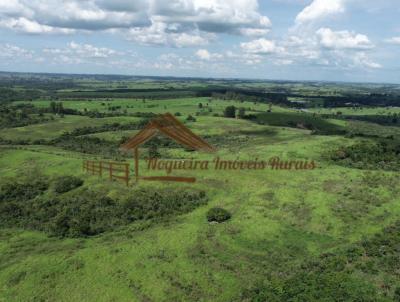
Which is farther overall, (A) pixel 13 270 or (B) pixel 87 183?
(B) pixel 87 183

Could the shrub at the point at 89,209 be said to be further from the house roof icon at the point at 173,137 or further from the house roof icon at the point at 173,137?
the house roof icon at the point at 173,137

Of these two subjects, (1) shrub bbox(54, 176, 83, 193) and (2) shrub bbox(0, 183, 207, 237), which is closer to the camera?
(2) shrub bbox(0, 183, 207, 237)

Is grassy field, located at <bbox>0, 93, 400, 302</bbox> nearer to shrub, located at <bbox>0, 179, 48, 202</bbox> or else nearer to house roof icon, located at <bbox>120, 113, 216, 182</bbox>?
shrub, located at <bbox>0, 179, 48, 202</bbox>

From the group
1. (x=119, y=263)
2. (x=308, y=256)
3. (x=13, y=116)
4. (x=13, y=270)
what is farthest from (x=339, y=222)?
(x=13, y=116)

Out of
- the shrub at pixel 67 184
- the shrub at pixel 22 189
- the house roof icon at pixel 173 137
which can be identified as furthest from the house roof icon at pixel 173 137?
the shrub at pixel 22 189

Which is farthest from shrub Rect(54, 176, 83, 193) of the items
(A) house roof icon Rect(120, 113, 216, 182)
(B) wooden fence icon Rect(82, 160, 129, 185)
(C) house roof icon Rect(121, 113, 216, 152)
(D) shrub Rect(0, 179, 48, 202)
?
(C) house roof icon Rect(121, 113, 216, 152)

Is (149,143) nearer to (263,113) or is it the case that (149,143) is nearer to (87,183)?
(87,183)

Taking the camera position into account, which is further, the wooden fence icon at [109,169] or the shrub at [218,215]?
the wooden fence icon at [109,169]
